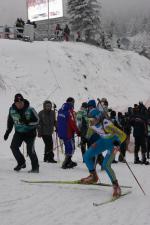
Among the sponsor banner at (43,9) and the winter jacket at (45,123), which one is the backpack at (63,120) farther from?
the sponsor banner at (43,9)

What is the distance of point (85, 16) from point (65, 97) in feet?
81.5

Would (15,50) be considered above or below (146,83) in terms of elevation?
above

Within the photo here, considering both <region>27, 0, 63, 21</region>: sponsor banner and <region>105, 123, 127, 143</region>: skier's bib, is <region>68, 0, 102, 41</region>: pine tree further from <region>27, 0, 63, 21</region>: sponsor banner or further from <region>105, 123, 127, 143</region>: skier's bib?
<region>105, 123, 127, 143</region>: skier's bib

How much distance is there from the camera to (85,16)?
50.9 m

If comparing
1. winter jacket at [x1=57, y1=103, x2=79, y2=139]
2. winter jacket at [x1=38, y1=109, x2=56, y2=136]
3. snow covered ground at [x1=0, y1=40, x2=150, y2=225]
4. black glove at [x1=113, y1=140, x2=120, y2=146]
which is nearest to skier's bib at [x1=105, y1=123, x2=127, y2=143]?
black glove at [x1=113, y1=140, x2=120, y2=146]

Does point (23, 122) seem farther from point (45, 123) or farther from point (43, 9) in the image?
point (43, 9)

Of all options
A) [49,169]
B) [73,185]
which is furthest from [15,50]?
[73,185]

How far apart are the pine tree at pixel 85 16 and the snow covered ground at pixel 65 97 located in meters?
8.44

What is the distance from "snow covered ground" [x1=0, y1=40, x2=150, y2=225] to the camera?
690 centimetres

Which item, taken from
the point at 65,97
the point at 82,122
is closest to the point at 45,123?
the point at 82,122

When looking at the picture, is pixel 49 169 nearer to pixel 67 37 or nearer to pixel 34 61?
pixel 34 61

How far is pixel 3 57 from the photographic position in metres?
29.0

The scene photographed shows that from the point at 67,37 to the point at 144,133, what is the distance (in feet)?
88.8

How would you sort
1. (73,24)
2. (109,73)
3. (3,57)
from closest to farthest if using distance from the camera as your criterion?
(3,57) → (109,73) → (73,24)
